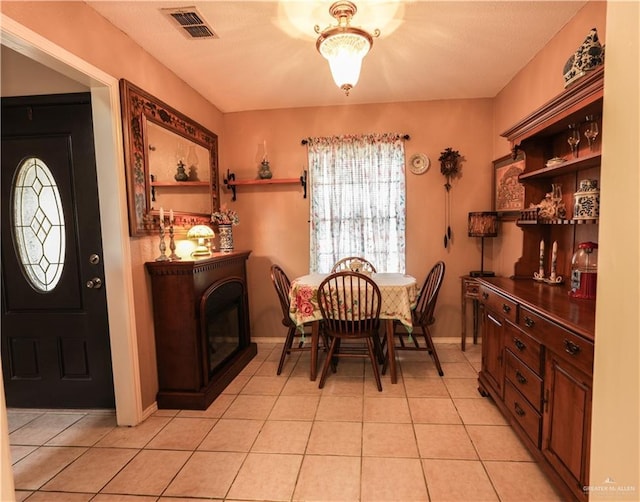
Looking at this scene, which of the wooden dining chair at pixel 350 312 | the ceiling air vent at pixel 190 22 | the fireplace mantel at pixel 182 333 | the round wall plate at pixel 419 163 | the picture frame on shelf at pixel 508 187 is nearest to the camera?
the ceiling air vent at pixel 190 22

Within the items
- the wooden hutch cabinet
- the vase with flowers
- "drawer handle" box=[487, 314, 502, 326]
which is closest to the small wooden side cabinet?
the wooden hutch cabinet

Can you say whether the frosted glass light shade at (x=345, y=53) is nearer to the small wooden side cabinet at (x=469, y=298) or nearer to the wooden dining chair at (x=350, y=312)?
the wooden dining chair at (x=350, y=312)

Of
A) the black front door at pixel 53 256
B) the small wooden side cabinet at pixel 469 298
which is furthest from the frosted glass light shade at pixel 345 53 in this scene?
the small wooden side cabinet at pixel 469 298

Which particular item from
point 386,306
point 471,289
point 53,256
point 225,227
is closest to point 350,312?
point 386,306

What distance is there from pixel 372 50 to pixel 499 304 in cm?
205

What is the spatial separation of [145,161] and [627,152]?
255 centimetres

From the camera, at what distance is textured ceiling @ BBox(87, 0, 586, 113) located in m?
1.96

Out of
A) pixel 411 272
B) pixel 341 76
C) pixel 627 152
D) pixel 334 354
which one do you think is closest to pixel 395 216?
pixel 411 272

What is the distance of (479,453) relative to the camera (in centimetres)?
187

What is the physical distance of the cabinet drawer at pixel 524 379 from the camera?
1.72 metres

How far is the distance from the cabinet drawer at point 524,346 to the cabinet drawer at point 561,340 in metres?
0.06

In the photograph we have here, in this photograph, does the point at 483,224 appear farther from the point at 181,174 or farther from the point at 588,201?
the point at 181,174

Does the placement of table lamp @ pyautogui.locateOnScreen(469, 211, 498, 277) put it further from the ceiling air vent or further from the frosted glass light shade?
the ceiling air vent

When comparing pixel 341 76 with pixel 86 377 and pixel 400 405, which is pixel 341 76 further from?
pixel 86 377
